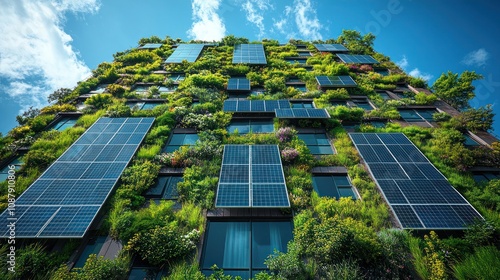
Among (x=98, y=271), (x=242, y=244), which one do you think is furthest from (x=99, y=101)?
(x=242, y=244)

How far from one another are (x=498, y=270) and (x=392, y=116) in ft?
50.0

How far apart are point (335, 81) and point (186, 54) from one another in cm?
2202

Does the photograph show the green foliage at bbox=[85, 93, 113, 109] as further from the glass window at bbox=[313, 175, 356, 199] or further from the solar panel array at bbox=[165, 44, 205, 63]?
the glass window at bbox=[313, 175, 356, 199]

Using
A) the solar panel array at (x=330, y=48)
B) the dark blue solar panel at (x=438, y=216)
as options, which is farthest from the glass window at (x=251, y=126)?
the solar panel array at (x=330, y=48)

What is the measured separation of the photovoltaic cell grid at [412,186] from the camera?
1141 cm

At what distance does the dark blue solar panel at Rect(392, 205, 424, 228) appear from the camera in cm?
1121

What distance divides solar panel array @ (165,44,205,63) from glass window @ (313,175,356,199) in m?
25.5

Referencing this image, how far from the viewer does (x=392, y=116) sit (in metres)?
21.2

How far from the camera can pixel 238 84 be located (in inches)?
1009

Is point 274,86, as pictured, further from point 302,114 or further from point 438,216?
point 438,216

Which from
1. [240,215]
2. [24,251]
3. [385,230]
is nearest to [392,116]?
[385,230]

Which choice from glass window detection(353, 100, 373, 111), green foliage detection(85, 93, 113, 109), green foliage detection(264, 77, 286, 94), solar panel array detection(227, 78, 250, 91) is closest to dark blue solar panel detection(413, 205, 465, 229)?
glass window detection(353, 100, 373, 111)

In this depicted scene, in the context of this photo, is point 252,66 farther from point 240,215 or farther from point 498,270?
point 498,270

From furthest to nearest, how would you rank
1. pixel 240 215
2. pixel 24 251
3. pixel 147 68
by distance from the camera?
pixel 147 68 < pixel 240 215 < pixel 24 251
